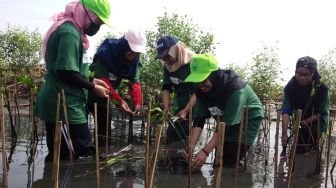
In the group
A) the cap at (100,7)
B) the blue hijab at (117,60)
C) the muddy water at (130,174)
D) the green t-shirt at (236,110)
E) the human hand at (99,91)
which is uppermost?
the cap at (100,7)

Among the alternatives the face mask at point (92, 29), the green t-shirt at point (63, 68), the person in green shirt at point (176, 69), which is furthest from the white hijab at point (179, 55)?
the green t-shirt at point (63, 68)

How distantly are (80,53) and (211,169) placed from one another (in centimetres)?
199

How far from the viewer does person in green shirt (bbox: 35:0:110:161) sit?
339 cm

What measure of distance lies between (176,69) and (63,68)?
1.77 m

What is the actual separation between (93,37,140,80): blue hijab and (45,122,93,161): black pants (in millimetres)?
1127

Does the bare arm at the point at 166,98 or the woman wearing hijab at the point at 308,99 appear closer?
the woman wearing hijab at the point at 308,99

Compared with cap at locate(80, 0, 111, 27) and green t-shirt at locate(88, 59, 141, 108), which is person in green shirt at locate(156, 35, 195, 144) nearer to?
green t-shirt at locate(88, 59, 141, 108)

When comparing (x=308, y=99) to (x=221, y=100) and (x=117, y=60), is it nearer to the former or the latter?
(x=221, y=100)

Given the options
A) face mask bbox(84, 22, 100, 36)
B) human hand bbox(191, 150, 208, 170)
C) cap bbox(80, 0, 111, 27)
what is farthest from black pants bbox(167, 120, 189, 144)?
cap bbox(80, 0, 111, 27)

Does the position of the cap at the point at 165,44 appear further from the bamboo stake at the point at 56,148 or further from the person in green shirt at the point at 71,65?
the bamboo stake at the point at 56,148

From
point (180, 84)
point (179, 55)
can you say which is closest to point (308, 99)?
point (180, 84)

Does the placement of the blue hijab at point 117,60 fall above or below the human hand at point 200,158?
above

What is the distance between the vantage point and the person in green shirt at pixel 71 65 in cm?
339

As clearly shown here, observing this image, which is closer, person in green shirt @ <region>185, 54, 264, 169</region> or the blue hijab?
person in green shirt @ <region>185, 54, 264, 169</region>
